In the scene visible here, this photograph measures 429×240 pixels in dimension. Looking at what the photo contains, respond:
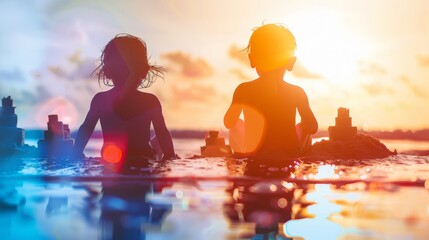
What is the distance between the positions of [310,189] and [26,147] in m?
4.10

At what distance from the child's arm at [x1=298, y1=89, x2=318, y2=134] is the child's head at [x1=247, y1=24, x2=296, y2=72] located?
0.40m

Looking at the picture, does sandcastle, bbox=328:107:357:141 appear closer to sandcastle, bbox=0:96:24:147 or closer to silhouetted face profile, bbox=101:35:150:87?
silhouetted face profile, bbox=101:35:150:87

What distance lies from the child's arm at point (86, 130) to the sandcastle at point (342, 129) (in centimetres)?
286

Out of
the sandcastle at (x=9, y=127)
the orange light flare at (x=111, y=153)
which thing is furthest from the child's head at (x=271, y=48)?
the sandcastle at (x=9, y=127)

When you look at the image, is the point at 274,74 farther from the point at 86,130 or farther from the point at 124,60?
the point at 86,130

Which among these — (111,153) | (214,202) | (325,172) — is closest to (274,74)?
(325,172)

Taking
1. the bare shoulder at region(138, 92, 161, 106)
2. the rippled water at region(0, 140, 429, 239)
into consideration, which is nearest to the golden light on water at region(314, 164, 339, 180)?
the rippled water at region(0, 140, 429, 239)

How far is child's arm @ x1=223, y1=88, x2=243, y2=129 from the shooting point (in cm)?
573

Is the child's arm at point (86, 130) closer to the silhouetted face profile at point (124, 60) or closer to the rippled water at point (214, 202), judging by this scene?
the silhouetted face profile at point (124, 60)

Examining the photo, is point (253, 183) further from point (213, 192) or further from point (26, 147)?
point (26, 147)

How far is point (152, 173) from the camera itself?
4.43 metres

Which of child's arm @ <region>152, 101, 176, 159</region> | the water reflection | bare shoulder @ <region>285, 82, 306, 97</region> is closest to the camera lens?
the water reflection

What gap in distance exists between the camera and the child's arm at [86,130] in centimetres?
598

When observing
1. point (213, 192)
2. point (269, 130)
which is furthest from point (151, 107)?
point (213, 192)
